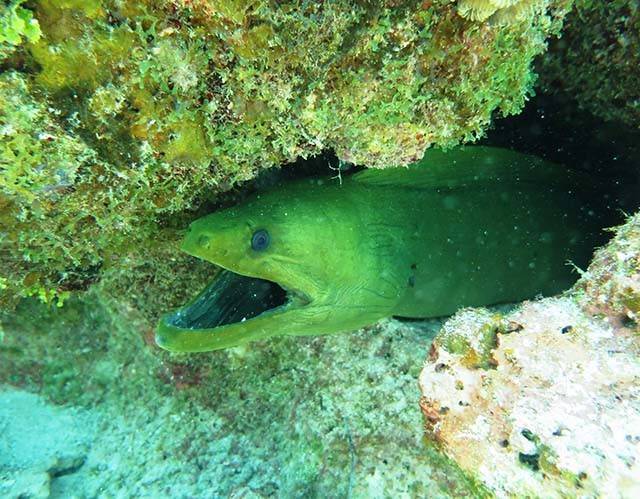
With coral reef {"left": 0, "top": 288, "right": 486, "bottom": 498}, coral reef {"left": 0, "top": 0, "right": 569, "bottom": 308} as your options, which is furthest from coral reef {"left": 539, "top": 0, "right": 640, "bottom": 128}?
coral reef {"left": 0, "top": 288, "right": 486, "bottom": 498}

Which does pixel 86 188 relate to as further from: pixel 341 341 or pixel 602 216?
pixel 602 216

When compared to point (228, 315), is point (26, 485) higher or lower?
lower

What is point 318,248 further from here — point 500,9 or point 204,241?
point 500,9

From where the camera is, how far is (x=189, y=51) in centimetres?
196

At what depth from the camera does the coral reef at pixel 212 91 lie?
1.87 metres

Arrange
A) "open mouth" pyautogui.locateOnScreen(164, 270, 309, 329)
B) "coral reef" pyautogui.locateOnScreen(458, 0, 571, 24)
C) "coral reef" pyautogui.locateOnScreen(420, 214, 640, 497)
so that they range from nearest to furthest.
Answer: "coral reef" pyautogui.locateOnScreen(420, 214, 640, 497)
"coral reef" pyautogui.locateOnScreen(458, 0, 571, 24)
"open mouth" pyautogui.locateOnScreen(164, 270, 309, 329)

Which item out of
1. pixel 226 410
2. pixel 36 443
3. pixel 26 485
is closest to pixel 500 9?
pixel 226 410

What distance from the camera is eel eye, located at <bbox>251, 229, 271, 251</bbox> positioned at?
9.20ft

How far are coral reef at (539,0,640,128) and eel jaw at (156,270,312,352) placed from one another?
2404 mm

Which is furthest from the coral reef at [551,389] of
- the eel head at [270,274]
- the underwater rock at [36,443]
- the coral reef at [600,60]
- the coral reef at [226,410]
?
the underwater rock at [36,443]

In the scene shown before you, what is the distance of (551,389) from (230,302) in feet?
6.84

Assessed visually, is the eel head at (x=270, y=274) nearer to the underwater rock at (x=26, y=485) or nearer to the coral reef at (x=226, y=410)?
the coral reef at (x=226, y=410)

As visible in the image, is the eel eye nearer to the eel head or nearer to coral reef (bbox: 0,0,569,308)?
the eel head

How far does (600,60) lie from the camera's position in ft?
10.5
